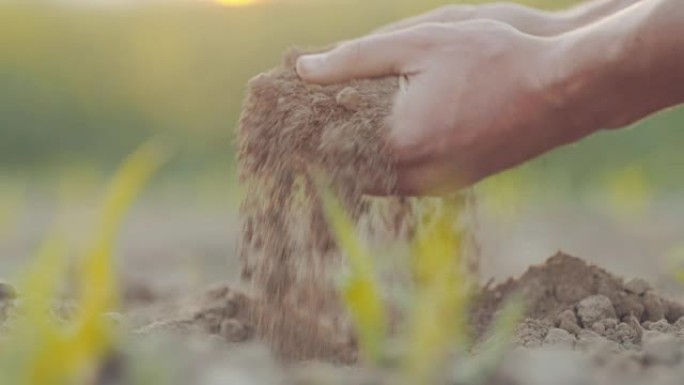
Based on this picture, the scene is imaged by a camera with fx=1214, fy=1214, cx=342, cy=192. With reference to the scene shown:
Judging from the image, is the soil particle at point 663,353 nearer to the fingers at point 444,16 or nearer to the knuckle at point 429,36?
the knuckle at point 429,36

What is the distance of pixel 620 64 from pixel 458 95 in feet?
1.27

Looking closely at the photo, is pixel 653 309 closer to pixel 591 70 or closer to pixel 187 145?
pixel 591 70

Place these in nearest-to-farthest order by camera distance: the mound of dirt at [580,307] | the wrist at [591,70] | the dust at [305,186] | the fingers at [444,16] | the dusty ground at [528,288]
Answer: the dusty ground at [528,288], the mound of dirt at [580,307], the wrist at [591,70], the dust at [305,186], the fingers at [444,16]

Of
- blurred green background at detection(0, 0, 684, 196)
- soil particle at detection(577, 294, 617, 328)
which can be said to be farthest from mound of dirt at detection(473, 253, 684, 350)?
blurred green background at detection(0, 0, 684, 196)

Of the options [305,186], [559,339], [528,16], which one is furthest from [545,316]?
[528,16]

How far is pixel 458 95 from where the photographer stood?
115 inches

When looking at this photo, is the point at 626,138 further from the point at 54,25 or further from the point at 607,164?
the point at 54,25

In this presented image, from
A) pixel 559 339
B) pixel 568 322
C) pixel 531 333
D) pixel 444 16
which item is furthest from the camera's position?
pixel 444 16

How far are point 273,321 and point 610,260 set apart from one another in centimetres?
249

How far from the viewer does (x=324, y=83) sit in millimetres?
3049

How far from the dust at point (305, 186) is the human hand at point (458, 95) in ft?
0.18

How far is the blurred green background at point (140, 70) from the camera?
34.1 ft

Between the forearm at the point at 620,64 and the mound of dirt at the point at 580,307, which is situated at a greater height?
the forearm at the point at 620,64

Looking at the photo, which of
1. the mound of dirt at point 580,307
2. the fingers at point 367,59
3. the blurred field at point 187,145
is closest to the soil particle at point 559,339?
the mound of dirt at point 580,307
